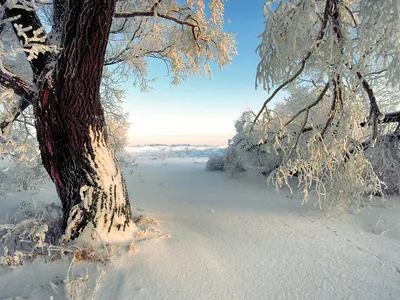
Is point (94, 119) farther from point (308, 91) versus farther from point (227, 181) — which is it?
point (308, 91)

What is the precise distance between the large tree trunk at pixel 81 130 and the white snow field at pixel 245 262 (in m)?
0.50

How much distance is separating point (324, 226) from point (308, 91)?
464 centimetres

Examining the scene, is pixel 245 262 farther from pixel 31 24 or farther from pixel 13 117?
pixel 31 24

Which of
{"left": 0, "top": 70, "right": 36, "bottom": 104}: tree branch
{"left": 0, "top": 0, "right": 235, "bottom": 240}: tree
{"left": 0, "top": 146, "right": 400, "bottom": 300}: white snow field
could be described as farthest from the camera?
{"left": 0, "top": 70, "right": 36, "bottom": 104}: tree branch

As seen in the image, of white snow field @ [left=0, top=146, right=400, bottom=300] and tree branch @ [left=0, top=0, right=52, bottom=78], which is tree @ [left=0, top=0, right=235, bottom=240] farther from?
white snow field @ [left=0, top=146, right=400, bottom=300]

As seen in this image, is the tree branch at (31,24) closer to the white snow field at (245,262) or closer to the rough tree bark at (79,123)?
the rough tree bark at (79,123)

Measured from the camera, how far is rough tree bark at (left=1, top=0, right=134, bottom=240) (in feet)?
7.93

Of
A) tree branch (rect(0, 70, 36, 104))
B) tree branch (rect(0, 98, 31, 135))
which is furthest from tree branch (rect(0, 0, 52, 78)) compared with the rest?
tree branch (rect(0, 98, 31, 135))

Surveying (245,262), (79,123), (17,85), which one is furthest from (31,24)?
(245,262)

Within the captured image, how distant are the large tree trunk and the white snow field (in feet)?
1.65

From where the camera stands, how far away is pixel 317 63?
229cm

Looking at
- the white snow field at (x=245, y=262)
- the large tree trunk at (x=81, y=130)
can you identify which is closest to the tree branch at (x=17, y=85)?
the large tree trunk at (x=81, y=130)

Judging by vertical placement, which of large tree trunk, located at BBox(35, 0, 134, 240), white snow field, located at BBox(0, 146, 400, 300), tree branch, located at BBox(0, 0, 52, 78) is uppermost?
tree branch, located at BBox(0, 0, 52, 78)

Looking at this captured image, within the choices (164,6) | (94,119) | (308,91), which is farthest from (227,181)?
(94,119)
